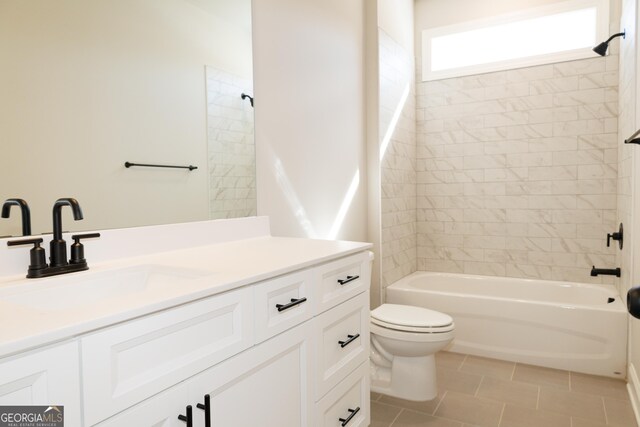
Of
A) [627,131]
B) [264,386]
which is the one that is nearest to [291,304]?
[264,386]

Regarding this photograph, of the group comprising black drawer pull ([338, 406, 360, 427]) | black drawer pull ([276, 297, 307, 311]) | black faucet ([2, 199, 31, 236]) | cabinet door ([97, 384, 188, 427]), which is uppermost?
black faucet ([2, 199, 31, 236])

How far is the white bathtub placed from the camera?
263cm

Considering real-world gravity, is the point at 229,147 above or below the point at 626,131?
below

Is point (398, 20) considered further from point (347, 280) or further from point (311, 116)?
point (347, 280)

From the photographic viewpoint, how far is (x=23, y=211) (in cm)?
116

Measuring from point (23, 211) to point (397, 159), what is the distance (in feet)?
9.18

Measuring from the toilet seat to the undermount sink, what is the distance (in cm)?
147

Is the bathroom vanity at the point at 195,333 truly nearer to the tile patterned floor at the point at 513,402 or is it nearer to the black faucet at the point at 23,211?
the black faucet at the point at 23,211

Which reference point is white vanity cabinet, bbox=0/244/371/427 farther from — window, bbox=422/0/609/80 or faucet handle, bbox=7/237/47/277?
window, bbox=422/0/609/80

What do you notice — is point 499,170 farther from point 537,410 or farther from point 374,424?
point 374,424

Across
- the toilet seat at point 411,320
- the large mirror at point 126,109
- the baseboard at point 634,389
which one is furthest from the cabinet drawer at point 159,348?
the baseboard at point 634,389

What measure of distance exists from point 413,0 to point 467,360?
3.15 meters

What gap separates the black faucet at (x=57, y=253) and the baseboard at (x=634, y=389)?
261cm

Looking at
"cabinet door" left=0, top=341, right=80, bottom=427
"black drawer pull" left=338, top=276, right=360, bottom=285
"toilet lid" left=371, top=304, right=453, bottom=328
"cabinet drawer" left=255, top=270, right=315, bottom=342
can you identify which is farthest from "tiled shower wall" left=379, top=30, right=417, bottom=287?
"cabinet door" left=0, top=341, right=80, bottom=427
